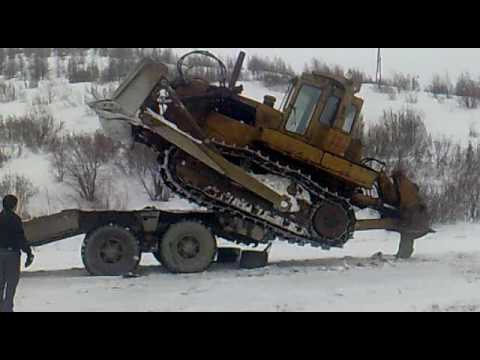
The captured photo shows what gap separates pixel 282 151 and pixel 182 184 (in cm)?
180

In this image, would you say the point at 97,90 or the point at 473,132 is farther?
the point at 97,90

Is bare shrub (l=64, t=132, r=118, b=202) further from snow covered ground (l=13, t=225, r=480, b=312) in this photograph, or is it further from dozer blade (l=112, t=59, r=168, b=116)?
dozer blade (l=112, t=59, r=168, b=116)

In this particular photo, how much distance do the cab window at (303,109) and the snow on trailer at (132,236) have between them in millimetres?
2136

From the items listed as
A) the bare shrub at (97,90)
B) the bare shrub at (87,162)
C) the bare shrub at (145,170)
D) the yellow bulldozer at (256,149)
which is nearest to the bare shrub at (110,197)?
the bare shrub at (87,162)

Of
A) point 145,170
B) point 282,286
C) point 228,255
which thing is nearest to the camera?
point 282,286

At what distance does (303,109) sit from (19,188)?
12876mm

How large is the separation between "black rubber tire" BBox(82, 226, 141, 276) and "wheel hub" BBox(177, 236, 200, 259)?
717mm

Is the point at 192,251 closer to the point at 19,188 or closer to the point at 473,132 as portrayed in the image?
the point at 19,188

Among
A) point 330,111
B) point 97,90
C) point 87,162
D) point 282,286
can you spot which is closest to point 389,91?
point 97,90

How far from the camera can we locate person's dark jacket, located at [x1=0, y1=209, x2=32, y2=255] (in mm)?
10391

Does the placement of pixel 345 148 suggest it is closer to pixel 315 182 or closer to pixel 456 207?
pixel 315 182

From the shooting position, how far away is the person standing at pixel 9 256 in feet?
33.8

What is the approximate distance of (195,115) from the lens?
14.2 m

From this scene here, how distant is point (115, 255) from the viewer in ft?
44.3
